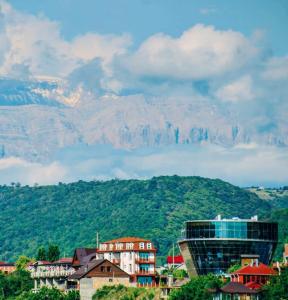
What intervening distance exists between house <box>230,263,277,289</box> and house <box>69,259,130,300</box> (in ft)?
72.7

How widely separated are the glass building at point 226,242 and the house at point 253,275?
1740 cm

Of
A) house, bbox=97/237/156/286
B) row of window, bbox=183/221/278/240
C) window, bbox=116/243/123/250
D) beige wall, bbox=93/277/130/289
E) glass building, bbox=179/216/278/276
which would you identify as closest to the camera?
beige wall, bbox=93/277/130/289

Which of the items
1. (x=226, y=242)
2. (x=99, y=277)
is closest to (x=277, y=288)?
(x=226, y=242)

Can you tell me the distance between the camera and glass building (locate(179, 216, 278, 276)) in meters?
191

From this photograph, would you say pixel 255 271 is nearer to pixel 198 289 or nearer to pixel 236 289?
pixel 198 289

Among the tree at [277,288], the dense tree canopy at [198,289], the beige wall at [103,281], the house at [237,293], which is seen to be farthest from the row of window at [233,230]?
the tree at [277,288]

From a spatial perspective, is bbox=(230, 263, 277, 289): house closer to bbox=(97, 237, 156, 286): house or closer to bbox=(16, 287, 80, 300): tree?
bbox=(97, 237, 156, 286): house

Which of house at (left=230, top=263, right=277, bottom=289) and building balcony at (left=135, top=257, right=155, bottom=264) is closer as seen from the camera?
house at (left=230, top=263, right=277, bottom=289)

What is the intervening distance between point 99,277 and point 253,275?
27302 mm

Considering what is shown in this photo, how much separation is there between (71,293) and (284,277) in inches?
1662

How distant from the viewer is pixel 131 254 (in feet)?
641

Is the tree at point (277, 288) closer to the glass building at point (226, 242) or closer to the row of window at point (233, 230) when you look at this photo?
the glass building at point (226, 242)

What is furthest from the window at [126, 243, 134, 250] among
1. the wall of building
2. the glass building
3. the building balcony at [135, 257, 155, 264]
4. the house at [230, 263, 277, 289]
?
the house at [230, 263, 277, 289]

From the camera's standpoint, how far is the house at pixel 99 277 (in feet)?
614
